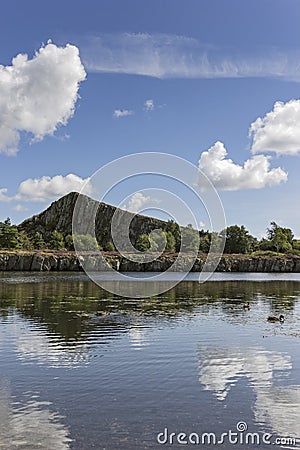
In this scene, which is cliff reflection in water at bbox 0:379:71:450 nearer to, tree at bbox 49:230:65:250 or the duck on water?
the duck on water

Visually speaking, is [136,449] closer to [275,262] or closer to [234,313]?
Result: [234,313]

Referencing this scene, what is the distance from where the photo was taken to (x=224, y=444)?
12.1 metres

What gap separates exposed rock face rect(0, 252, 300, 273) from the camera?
135125 mm

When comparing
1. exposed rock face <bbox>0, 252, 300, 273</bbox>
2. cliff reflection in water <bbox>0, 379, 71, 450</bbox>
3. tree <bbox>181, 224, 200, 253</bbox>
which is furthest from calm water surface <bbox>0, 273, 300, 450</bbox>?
tree <bbox>181, 224, 200, 253</bbox>

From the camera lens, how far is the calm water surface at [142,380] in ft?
42.6

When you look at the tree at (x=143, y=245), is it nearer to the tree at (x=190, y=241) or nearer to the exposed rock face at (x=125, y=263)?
the tree at (x=190, y=241)

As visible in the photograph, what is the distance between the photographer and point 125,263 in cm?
14762

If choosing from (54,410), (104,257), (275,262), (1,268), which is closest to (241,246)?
(275,262)

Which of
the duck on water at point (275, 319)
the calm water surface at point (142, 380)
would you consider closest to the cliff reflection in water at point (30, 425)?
the calm water surface at point (142, 380)

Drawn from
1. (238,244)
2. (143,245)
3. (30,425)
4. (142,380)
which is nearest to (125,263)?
(143,245)

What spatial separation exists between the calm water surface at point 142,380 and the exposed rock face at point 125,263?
10302cm

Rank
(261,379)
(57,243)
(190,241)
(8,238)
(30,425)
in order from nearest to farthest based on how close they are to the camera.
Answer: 1. (30,425)
2. (261,379)
3. (8,238)
4. (57,243)
5. (190,241)

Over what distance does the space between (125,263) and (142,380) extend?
130m

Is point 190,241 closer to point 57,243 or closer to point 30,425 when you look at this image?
point 57,243
